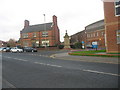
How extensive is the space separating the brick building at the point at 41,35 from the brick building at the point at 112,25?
39.1 m

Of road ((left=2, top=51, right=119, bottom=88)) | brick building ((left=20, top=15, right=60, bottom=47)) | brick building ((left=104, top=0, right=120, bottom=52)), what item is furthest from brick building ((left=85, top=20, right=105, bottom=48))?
road ((left=2, top=51, right=119, bottom=88))

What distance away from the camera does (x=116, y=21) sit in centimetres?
1822

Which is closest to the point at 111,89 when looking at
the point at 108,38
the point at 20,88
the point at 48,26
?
the point at 20,88

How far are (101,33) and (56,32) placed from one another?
70.2 feet

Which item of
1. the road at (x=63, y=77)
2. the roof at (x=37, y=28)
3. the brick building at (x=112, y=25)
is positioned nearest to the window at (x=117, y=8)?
the brick building at (x=112, y=25)

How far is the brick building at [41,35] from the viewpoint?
2284 inches

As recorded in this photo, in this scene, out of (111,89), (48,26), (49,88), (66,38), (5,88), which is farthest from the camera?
(48,26)

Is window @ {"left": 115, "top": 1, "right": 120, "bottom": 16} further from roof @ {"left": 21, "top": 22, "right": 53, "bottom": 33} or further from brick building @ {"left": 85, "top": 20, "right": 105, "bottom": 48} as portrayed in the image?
roof @ {"left": 21, "top": 22, "right": 53, "bottom": 33}

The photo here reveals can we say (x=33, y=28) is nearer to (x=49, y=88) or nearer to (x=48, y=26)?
(x=48, y=26)

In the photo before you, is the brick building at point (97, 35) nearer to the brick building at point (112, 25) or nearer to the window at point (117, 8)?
the brick building at point (112, 25)

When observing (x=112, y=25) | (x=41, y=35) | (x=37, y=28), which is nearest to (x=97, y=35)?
(x=41, y=35)

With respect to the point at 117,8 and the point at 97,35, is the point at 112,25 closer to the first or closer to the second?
the point at 117,8

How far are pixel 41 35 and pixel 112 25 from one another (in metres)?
45.0

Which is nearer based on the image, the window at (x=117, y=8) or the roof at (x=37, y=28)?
the window at (x=117, y=8)
